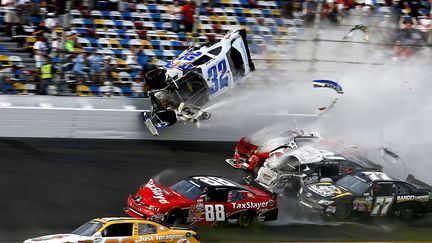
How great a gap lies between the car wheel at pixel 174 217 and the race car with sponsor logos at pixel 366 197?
9.42 feet

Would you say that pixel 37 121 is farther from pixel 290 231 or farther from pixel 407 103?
pixel 407 103

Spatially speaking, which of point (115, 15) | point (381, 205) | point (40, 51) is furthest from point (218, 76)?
point (381, 205)

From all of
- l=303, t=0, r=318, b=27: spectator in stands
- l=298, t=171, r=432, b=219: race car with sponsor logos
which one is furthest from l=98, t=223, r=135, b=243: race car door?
l=303, t=0, r=318, b=27: spectator in stands

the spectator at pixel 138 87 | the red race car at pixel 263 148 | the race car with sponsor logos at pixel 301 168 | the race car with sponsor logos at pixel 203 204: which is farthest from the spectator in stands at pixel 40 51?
the race car with sponsor logos at pixel 301 168

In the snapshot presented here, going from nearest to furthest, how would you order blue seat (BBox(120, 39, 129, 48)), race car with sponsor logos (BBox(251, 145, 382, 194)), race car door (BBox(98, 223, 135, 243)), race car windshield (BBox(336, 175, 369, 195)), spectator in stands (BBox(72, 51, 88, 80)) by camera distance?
race car door (BBox(98, 223, 135, 243)) → race car windshield (BBox(336, 175, 369, 195)) → race car with sponsor logos (BBox(251, 145, 382, 194)) → spectator in stands (BBox(72, 51, 88, 80)) → blue seat (BBox(120, 39, 129, 48))

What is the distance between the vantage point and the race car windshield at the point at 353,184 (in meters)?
15.3

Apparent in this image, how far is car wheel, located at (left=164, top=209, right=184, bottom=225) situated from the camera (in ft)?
44.3

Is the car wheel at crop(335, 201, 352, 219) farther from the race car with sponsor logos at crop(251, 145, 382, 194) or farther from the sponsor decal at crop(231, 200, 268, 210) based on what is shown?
the sponsor decal at crop(231, 200, 268, 210)

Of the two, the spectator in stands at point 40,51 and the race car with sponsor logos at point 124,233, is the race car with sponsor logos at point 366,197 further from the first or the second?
the spectator in stands at point 40,51

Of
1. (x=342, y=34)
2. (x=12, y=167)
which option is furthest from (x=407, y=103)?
(x=12, y=167)

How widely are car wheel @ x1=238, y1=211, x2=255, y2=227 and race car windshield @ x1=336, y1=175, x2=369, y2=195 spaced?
224 cm

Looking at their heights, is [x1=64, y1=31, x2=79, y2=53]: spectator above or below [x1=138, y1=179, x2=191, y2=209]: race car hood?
above

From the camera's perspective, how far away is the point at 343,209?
15.0 m

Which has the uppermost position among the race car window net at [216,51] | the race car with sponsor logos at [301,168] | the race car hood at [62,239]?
the race car window net at [216,51]
